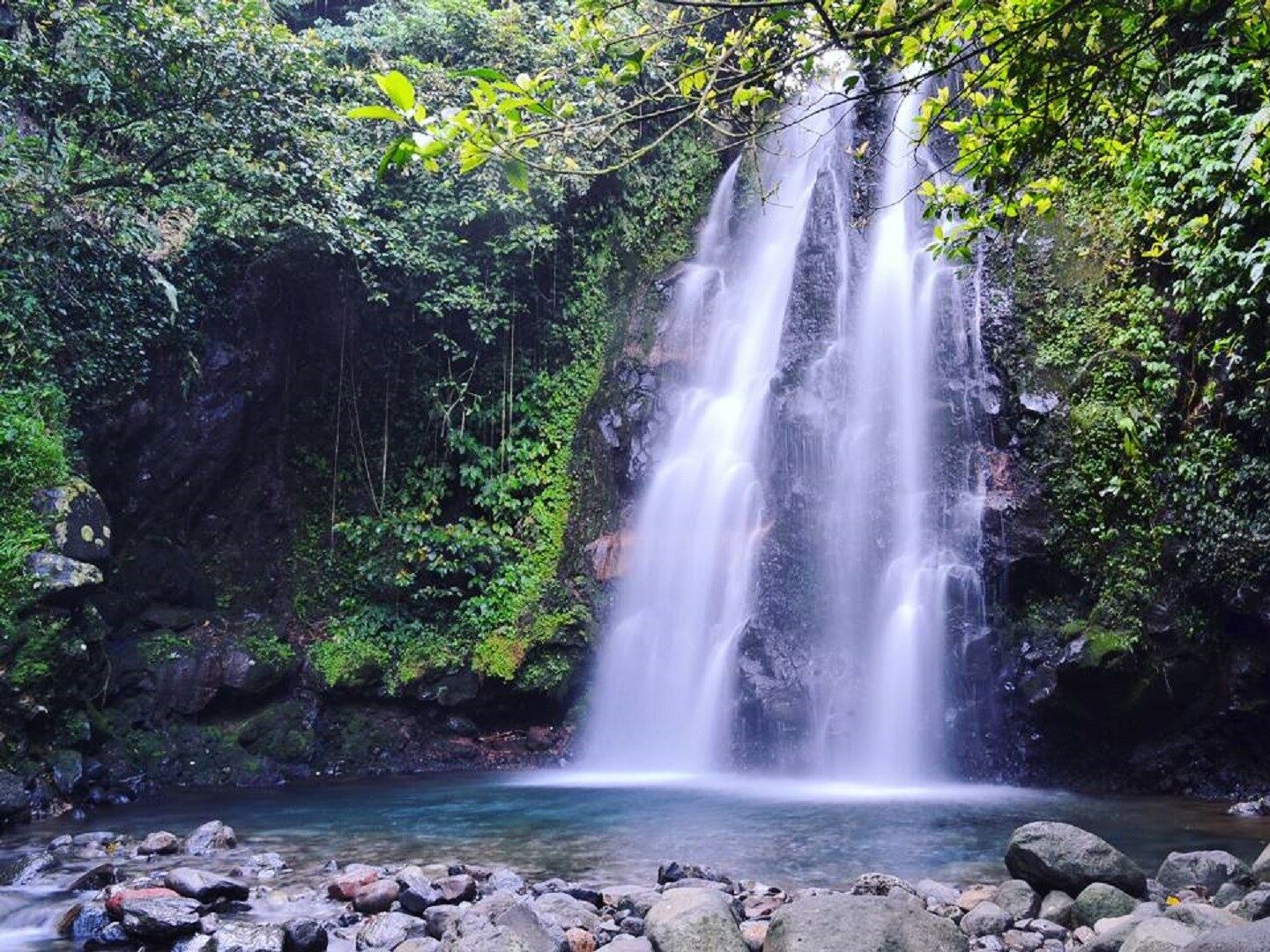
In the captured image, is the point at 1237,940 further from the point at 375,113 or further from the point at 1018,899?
the point at 375,113

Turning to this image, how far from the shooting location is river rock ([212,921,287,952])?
5.00m

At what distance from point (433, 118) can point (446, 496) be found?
1254cm

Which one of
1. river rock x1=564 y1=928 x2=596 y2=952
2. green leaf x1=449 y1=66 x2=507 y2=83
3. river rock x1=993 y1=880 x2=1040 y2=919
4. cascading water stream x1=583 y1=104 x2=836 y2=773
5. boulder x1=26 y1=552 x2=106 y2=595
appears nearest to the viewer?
green leaf x1=449 y1=66 x2=507 y2=83

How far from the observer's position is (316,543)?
14406 millimetres

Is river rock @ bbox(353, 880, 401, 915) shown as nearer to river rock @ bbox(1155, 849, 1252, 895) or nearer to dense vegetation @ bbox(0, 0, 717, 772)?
river rock @ bbox(1155, 849, 1252, 895)

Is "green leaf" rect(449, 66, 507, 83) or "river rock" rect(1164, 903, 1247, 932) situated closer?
"green leaf" rect(449, 66, 507, 83)

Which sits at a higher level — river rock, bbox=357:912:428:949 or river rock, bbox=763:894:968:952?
river rock, bbox=763:894:968:952

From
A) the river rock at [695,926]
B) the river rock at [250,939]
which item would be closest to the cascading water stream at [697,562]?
the river rock at [695,926]

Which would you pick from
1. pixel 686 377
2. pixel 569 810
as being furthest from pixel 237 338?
pixel 569 810

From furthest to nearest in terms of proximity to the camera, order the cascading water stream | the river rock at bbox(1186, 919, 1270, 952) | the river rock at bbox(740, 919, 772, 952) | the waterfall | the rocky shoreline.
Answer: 1. the cascading water stream
2. the waterfall
3. the river rock at bbox(740, 919, 772, 952)
4. the rocky shoreline
5. the river rock at bbox(1186, 919, 1270, 952)

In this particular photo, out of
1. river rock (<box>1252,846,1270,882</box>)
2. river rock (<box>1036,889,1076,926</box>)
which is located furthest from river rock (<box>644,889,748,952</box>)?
river rock (<box>1252,846,1270,882</box>)

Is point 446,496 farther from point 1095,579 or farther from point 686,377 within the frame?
point 1095,579

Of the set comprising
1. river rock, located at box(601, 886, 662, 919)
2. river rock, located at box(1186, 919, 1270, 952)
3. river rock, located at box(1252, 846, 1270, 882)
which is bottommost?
river rock, located at box(601, 886, 662, 919)

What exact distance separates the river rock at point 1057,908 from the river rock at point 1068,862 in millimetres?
101
